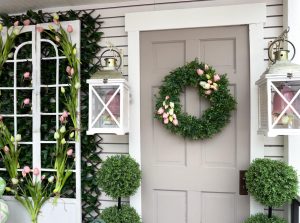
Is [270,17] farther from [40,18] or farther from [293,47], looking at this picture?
[40,18]

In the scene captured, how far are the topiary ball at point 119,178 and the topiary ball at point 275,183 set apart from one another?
0.95m

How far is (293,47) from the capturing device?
208 centimetres

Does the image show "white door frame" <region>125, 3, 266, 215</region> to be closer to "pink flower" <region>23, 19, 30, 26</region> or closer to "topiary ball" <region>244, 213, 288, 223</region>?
"topiary ball" <region>244, 213, 288, 223</region>

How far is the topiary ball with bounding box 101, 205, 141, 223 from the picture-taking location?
7.38 feet

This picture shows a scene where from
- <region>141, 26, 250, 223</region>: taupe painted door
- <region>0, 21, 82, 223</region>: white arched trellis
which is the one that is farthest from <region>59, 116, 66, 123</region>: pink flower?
<region>141, 26, 250, 223</region>: taupe painted door

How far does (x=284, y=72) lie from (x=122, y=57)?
1386 mm

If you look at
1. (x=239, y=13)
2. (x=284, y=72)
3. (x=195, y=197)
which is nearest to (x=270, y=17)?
(x=239, y=13)

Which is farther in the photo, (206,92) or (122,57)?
(122,57)

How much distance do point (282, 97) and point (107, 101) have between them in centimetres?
131

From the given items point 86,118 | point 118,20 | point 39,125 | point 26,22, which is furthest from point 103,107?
point 26,22

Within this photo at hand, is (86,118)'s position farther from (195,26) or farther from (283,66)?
(283,66)

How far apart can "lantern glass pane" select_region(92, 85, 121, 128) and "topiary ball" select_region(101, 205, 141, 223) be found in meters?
0.73

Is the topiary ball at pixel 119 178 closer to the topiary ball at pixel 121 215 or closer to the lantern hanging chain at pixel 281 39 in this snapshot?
the topiary ball at pixel 121 215

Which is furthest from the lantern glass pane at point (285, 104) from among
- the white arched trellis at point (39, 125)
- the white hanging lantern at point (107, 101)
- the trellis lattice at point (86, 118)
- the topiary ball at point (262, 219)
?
the white arched trellis at point (39, 125)
